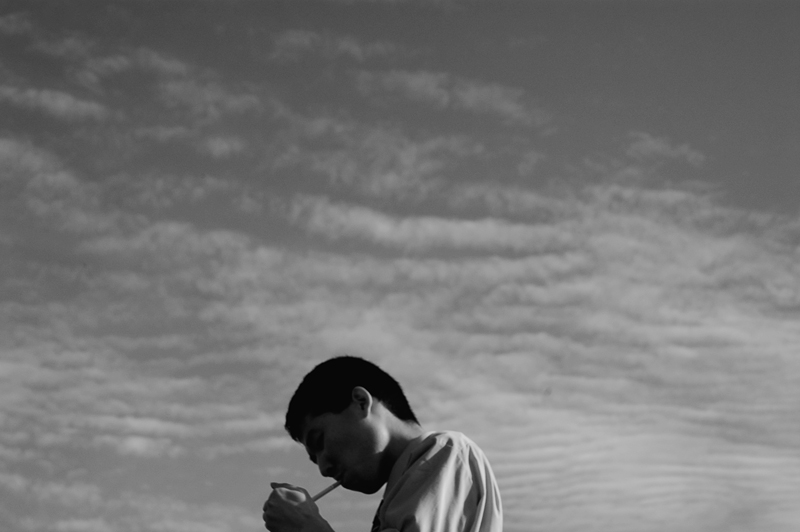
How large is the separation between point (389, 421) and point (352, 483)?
30 centimetres

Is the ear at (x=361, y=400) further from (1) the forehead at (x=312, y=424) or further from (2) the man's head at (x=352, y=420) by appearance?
(1) the forehead at (x=312, y=424)

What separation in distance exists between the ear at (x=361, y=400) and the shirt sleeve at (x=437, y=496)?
0.42 m

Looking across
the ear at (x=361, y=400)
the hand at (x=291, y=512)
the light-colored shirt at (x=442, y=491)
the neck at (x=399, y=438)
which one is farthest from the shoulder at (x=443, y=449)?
the hand at (x=291, y=512)

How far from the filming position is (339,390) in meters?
3.75

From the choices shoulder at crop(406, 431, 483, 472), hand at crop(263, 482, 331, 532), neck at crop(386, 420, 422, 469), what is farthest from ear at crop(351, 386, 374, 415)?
hand at crop(263, 482, 331, 532)

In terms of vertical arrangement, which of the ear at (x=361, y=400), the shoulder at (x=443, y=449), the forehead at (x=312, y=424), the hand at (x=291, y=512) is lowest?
the hand at (x=291, y=512)

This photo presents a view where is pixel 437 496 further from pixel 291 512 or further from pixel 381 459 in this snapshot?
pixel 291 512

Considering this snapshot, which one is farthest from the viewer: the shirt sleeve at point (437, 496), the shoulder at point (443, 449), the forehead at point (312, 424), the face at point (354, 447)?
the forehead at point (312, 424)

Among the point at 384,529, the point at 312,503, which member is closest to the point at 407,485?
the point at 384,529

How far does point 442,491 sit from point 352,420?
0.61 m

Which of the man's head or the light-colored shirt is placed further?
the man's head

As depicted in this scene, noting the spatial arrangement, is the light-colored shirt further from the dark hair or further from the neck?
the dark hair

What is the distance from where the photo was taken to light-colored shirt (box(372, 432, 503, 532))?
3154mm

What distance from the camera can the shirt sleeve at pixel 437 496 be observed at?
10.3 ft
